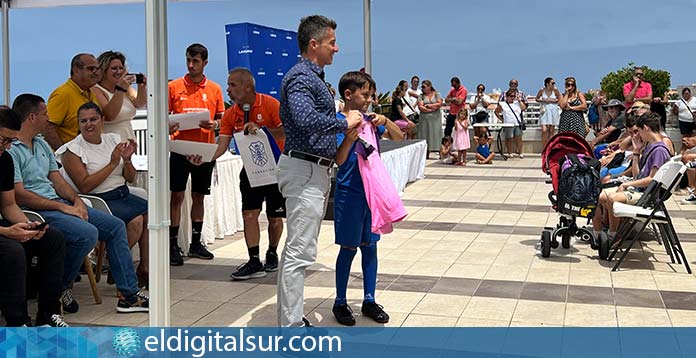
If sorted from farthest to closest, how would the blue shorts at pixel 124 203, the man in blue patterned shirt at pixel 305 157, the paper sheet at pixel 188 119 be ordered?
1. the paper sheet at pixel 188 119
2. the blue shorts at pixel 124 203
3. the man in blue patterned shirt at pixel 305 157

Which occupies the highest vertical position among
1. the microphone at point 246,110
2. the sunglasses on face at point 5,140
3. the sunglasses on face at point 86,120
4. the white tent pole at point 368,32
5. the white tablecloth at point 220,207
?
the white tent pole at point 368,32

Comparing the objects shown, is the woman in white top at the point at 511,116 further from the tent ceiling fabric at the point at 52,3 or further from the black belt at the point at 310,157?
the black belt at the point at 310,157

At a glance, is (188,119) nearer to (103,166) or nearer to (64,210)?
(103,166)

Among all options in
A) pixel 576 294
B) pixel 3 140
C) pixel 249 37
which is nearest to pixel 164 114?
pixel 3 140

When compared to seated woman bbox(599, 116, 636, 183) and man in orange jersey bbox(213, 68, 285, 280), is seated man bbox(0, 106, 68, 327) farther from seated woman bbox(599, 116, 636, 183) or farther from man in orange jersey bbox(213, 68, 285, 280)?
seated woman bbox(599, 116, 636, 183)

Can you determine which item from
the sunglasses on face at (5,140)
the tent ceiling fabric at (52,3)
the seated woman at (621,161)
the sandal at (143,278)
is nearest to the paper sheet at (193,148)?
the sandal at (143,278)

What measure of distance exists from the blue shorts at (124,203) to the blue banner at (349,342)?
933mm

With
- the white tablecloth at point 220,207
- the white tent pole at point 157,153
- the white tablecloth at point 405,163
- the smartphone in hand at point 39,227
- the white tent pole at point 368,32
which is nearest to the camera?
the white tent pole at point 157,153

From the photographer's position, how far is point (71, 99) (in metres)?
5.16

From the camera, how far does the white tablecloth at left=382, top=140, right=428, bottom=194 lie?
33.4ft

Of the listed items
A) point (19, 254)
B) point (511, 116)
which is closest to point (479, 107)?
point (511, 116)

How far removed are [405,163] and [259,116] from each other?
19.6 ft

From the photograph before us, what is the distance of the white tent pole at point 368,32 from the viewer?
26.8 ft

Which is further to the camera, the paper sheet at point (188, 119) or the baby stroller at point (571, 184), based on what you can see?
the baby stroller at point (571, 184)
